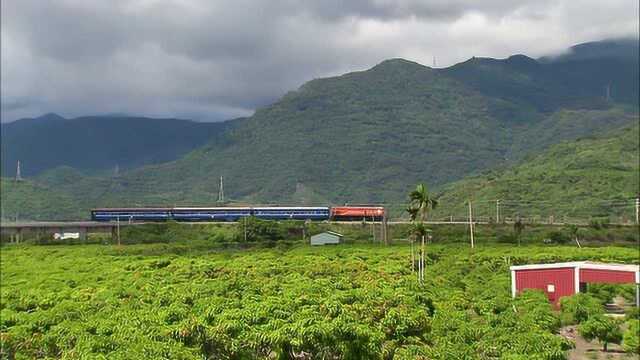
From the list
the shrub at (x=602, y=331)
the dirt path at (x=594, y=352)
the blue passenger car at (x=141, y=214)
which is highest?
the blue passenger car at (x=141, y=214)

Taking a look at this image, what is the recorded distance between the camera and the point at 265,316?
26.4 m

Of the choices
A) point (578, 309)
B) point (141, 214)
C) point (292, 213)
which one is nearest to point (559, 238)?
point (292, 213)

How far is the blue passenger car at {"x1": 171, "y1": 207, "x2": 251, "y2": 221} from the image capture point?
112812 millimetres

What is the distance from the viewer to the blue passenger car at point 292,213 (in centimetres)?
11119

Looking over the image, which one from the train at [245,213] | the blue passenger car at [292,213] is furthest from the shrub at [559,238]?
the blue passenger car at [292,213]

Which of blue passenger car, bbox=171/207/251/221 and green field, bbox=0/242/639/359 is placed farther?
blue passenger car, bbox=171/207/251/221

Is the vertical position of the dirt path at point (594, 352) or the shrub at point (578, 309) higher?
the shrub at point (578, 309)

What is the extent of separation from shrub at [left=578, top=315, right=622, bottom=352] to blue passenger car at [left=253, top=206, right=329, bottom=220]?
2876 inches

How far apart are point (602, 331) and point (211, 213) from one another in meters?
81.5

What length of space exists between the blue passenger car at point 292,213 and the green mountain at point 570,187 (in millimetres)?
45706

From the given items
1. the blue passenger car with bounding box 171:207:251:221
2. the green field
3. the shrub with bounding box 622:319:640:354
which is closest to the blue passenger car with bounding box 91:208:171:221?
the blue passenger car with bounding box 171:207:251:221

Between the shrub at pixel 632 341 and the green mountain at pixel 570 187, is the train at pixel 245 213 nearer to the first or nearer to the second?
the green mountain at pixel 570 187

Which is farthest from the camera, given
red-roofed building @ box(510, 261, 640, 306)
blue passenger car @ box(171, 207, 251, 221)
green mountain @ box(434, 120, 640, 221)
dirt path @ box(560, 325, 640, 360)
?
green mountain @ box(434, 120, 640, 221)

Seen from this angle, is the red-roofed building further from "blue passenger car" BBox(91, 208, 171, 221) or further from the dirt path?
"blue passenger car" BBox(91, 208, 171, 221)
